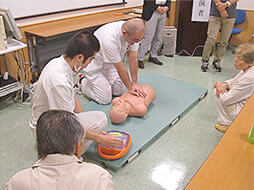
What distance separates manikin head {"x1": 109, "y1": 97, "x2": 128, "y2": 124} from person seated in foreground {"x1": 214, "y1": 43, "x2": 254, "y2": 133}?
0.85 m

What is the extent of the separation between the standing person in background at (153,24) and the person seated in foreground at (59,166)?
2983mm

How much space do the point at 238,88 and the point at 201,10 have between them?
2339 millimetres

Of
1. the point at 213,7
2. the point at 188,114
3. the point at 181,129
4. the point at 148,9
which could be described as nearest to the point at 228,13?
the point at 213,7

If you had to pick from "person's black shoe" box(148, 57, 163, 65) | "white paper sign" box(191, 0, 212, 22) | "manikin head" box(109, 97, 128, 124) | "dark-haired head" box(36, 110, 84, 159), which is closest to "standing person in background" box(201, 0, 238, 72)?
"white paper sign" box(191, 0, 212, 22)

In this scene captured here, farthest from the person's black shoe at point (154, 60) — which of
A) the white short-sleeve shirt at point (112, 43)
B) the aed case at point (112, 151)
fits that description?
the aed case at point (112, 151)

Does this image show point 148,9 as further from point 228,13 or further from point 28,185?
point 28,185

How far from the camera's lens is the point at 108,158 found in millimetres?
1930

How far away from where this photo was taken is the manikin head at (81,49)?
163cm

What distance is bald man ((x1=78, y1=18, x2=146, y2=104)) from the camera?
93.9 inches

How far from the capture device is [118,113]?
2291mm

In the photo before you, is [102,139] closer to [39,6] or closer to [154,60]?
[39,6]

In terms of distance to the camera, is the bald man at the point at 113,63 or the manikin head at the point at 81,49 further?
the bald man at the point at 113,63

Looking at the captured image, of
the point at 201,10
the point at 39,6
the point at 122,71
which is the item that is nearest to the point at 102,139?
the point at 122,71

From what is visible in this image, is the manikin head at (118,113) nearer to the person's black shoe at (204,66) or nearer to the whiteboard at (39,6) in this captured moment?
the whiteboard at (39,6)
